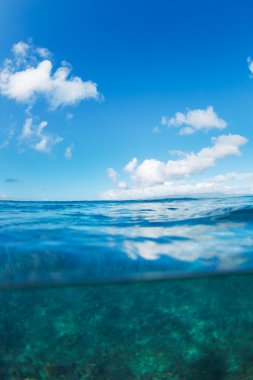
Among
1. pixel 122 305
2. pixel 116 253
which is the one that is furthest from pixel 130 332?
pixel 116 253

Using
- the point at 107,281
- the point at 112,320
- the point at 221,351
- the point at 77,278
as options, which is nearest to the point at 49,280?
the point at 77,278

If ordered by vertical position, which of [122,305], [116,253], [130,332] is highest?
[116,253]

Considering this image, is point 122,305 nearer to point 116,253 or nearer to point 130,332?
point 130,332

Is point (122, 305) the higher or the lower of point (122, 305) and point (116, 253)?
the lower

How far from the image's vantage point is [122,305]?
10773 millimetres

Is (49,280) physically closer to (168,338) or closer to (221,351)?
(168,338)

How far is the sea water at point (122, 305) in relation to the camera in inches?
313

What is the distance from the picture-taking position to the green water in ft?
25.8

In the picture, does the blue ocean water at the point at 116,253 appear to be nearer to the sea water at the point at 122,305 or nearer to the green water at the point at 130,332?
the sea water at the point at 122,305

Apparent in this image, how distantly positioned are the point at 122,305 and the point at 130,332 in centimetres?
172

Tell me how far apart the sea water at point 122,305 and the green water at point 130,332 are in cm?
3

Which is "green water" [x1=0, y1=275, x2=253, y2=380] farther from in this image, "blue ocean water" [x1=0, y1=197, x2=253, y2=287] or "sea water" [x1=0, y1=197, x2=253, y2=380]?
"blue ocean water" [x1=0, y1=197, x2=253, y2=287]

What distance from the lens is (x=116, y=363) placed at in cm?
805

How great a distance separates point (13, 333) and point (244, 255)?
29.1ft
